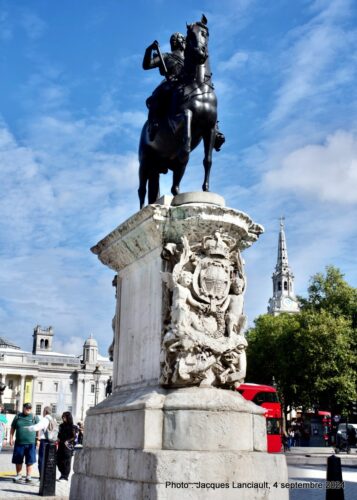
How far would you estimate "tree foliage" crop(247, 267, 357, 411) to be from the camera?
4372cm

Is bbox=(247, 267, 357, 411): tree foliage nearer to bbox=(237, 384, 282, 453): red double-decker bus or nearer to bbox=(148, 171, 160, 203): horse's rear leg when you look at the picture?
bbox=(237, 384, 282, 453): red double-decker bus

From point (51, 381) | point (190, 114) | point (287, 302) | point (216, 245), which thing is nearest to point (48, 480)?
point (216, 245)

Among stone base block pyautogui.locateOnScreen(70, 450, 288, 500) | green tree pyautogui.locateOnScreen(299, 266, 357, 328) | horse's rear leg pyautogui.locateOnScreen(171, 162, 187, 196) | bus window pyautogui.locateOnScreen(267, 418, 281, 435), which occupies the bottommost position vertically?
stone base block pyautogui.locateOnScreen(70, 450, 288, 500)

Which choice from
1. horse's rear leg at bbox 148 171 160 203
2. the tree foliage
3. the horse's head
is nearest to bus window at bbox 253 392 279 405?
the tree foliage

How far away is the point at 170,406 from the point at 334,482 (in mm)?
3701

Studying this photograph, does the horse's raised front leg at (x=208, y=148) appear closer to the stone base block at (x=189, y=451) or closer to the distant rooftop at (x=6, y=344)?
the stone base block at (x=189, y=451)

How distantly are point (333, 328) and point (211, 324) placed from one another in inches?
1547

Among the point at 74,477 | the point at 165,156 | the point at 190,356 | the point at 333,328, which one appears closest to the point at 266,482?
the point at 190,356

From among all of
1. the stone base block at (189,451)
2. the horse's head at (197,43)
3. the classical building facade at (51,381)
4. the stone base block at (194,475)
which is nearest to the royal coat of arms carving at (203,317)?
the stone base block at (189,451)

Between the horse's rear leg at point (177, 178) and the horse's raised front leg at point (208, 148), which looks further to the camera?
the horse's rear leg at point (177, 178)

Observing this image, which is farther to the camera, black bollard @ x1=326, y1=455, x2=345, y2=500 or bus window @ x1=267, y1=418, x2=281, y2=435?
bus window @ x1=267, y1=418, x2=281, y2=435

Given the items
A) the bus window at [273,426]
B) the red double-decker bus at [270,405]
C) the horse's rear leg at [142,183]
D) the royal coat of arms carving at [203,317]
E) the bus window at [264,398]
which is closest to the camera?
the royal coat of arms carving at [203,317]

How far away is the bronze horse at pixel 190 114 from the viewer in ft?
24.4

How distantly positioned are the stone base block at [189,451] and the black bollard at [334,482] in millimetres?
2454
